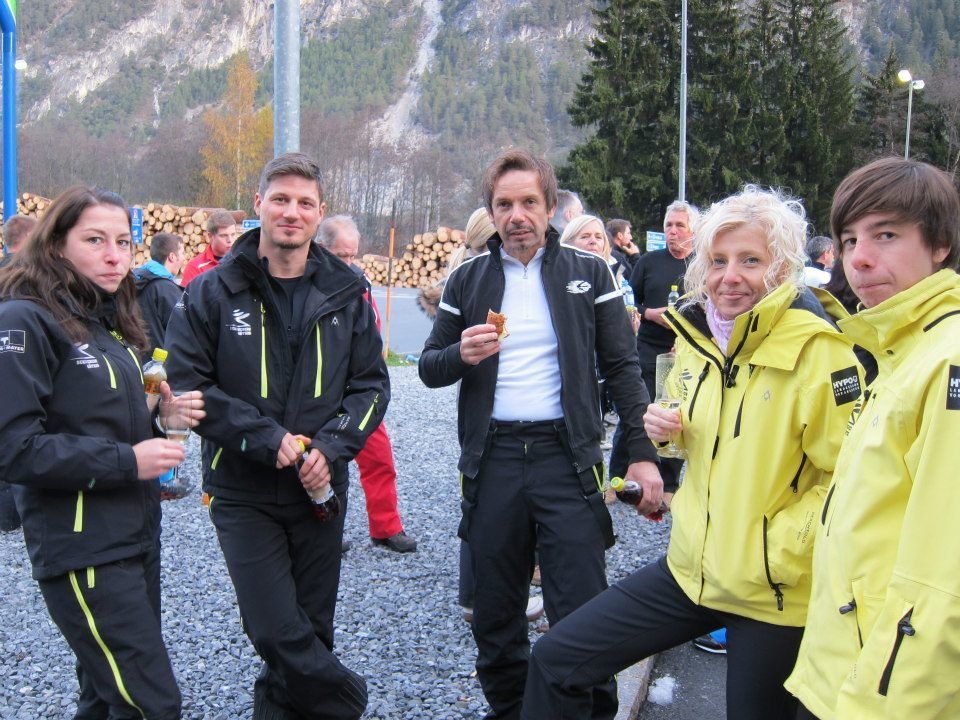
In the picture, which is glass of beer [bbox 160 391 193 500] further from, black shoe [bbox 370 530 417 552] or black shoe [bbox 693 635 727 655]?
black shoe [bbox 693 635 727 655]

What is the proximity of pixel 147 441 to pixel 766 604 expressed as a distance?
6.23ft

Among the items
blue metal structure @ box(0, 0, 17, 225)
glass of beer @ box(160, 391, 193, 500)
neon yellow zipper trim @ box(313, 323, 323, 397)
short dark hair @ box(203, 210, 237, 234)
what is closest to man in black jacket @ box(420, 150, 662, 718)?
neon yellow zipper trim @ box(313, 323, 323, 397)

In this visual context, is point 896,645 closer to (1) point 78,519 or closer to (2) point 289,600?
(2) point 289,600

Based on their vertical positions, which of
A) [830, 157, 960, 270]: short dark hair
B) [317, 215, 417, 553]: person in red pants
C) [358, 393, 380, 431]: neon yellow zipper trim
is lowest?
[317, 215, 417, 553]: person in red pants

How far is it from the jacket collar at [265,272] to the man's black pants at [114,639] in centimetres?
105

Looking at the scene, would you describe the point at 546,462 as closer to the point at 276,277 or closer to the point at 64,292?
Result: the point at 276,277

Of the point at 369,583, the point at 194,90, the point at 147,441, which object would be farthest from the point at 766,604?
the point at 194,90

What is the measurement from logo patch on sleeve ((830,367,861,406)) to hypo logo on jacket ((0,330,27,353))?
Answer: 7.55 ft

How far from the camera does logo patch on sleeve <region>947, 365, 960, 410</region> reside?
1609 mm

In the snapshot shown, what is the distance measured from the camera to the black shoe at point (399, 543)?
5488 millimetres

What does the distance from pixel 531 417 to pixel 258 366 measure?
1.00 metres

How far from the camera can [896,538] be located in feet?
5.77

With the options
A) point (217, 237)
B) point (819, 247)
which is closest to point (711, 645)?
point (217, 237)

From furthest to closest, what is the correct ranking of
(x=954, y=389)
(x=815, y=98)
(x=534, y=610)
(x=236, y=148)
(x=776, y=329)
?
(x=236, y=148)
(x=815, y=98)
(x=534, y=610)
(x=776, y=329)
(x=954, y=389)
